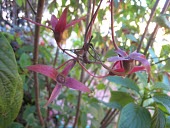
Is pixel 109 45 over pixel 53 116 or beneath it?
over

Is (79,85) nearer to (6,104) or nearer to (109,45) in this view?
(6,104)

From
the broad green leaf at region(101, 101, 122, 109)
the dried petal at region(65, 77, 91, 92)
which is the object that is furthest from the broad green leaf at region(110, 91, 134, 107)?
the dried petal at region(65, 77, 91, 92)

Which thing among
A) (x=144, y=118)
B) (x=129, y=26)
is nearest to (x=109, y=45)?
(x=129, y=26)

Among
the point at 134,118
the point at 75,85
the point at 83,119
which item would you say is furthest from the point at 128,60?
the point at 83,119

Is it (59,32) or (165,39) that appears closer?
(59,32)

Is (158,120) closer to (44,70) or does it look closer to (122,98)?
(122,98)

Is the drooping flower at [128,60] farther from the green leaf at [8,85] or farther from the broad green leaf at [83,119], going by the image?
the broad green leaf at [83,119]
